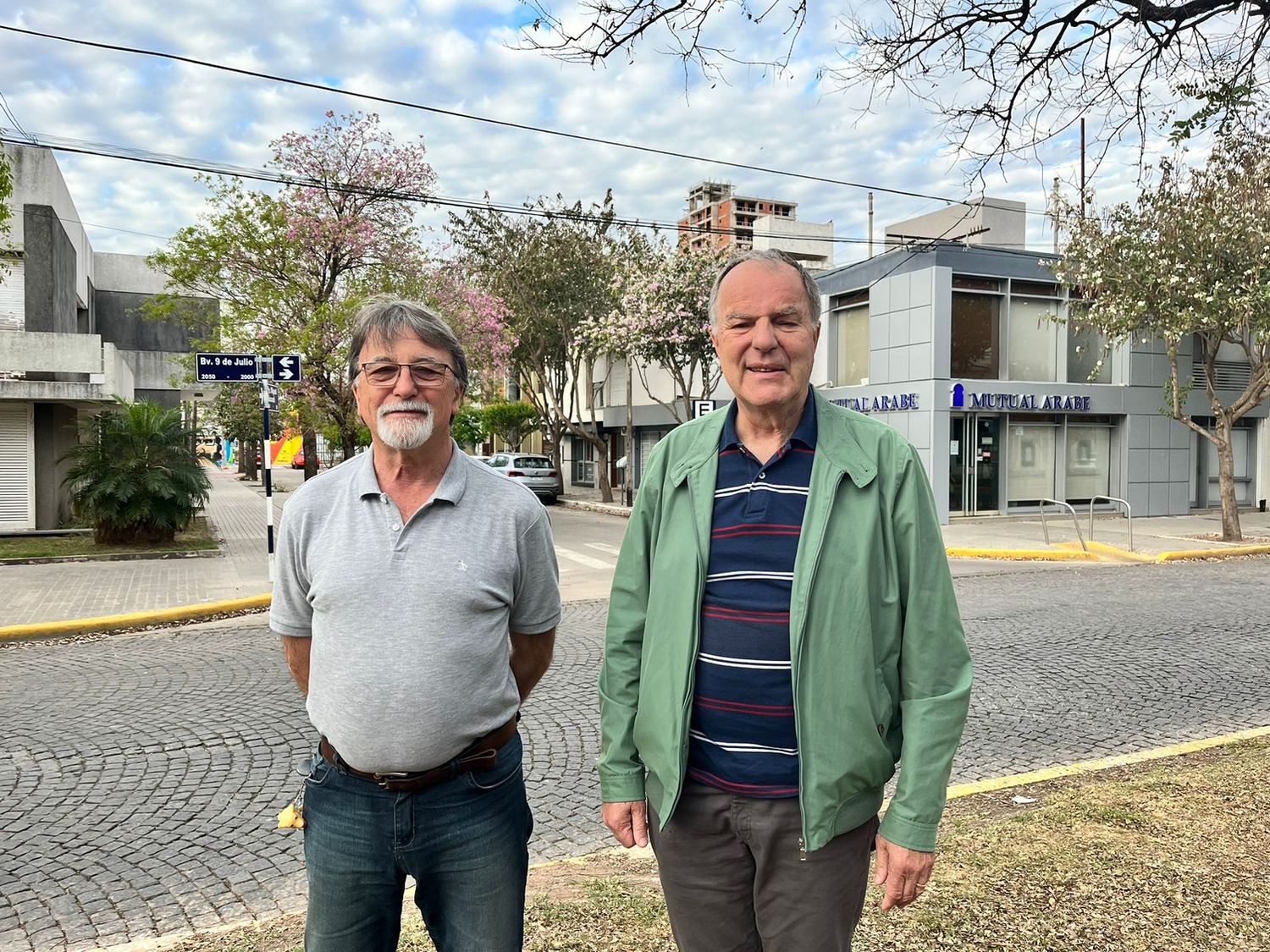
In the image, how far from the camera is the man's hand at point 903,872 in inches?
78.4

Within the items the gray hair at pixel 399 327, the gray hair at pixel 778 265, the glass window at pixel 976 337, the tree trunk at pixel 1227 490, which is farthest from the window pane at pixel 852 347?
the gray hair at pixel 399 327

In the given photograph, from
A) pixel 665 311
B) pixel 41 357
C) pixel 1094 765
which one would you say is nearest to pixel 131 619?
pixel 1094 765

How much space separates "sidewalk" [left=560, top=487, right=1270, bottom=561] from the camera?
15.1 meters

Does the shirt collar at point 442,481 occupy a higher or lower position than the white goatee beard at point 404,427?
lower

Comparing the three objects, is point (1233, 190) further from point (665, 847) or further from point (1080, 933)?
point (665, 847)

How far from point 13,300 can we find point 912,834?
20.5m

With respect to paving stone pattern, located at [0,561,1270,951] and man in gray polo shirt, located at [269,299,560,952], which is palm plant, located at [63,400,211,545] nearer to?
paving stone pattern, located at [0,561,1270,951]

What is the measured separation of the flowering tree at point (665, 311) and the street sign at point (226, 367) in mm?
13153

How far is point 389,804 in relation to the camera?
2.09m

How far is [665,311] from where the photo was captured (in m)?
23.3

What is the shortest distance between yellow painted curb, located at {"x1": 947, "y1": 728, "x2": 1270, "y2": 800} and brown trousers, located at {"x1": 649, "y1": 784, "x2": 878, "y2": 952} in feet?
8.62

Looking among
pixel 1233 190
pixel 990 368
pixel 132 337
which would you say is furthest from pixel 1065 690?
pixel 132 337

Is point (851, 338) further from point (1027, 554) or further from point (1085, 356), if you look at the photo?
point (1027, 554)

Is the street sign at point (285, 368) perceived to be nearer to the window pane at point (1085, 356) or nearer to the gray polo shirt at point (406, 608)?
the gray polo shirt at point (406, 608)
